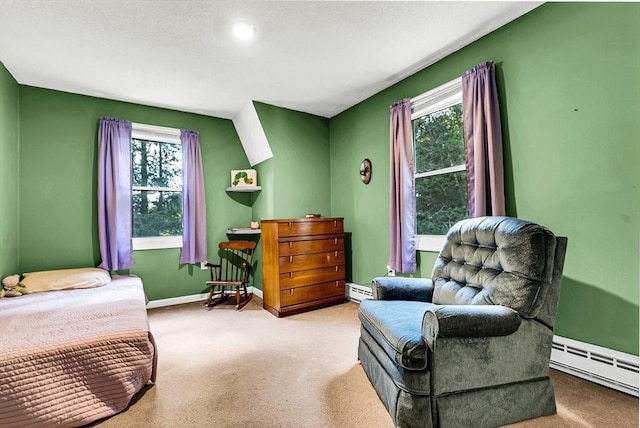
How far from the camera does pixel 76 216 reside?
11.6 feet

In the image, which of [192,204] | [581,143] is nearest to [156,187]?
[192,204]

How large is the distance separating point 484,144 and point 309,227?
2.04 metres

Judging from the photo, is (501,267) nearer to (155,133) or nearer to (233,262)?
(233,262)

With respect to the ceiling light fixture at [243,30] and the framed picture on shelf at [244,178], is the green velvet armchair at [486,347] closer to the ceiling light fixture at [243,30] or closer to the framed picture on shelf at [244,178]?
the ceiling light fixture at [243,30]

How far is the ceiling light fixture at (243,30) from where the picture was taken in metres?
2.34

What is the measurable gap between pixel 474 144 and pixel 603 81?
83 cm

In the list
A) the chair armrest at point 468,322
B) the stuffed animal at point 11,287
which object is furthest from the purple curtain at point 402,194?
the stuffed animal at point 11,287

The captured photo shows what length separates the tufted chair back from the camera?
1566mm

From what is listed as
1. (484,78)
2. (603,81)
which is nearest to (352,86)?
(484,78)

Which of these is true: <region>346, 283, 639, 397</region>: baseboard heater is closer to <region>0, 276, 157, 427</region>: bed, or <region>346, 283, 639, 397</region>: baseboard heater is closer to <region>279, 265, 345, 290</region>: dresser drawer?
<region>279, 265, 345, 290</region>: dresser drawer

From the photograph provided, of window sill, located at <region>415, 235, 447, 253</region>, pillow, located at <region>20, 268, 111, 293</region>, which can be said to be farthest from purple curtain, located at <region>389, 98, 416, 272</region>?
pillow, located at <region>20, 268, 111, 293</region>

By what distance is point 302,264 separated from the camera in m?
3.62

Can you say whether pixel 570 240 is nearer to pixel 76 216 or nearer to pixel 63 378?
pixel 63 378

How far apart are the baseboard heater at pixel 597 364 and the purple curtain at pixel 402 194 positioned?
1.32 m
